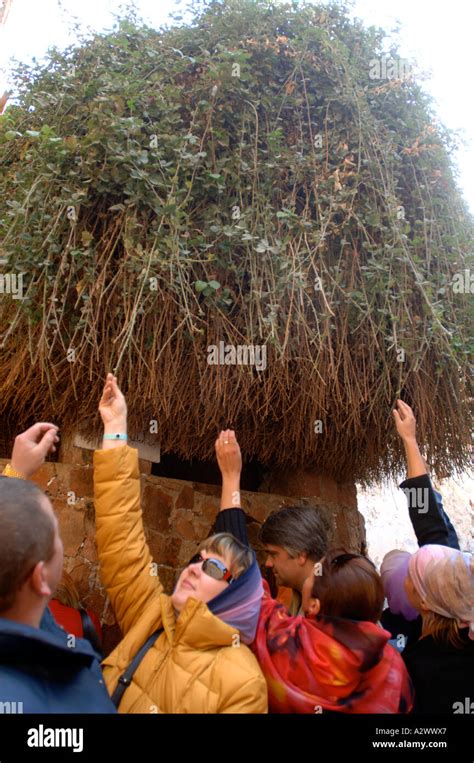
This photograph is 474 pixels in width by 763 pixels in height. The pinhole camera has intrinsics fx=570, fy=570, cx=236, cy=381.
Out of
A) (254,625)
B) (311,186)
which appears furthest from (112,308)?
(254,625)

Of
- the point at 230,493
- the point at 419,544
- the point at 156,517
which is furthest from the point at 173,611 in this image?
the point at 156,517

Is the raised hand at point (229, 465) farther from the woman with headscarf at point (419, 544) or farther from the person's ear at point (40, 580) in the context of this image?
the person's ear at point (40, 580)

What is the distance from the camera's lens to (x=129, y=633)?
1702mm

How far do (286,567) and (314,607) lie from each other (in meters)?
0.45

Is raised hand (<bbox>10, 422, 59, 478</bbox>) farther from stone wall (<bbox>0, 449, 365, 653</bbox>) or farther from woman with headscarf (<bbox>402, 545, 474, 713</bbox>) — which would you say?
woman with headscarf (<bbox>402, 545, 474, 713</bbox>)

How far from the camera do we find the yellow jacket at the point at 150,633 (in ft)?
4.81

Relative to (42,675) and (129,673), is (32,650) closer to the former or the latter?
(42,675)

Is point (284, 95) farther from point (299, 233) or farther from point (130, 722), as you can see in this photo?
point (130, 722)

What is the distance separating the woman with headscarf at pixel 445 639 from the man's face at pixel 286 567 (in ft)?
1.63

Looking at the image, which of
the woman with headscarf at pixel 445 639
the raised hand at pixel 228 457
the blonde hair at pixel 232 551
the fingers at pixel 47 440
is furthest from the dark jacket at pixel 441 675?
the fingers at pixel 47 440

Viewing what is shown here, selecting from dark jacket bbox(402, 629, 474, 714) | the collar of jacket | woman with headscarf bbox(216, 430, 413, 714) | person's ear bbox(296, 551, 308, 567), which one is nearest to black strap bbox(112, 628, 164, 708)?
woman with headscarf bbox(216, 430, 413, 714)

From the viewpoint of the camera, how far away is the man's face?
217cm

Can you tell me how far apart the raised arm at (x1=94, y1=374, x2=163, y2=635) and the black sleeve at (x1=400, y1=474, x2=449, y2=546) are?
101 cm

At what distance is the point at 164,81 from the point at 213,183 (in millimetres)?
625
